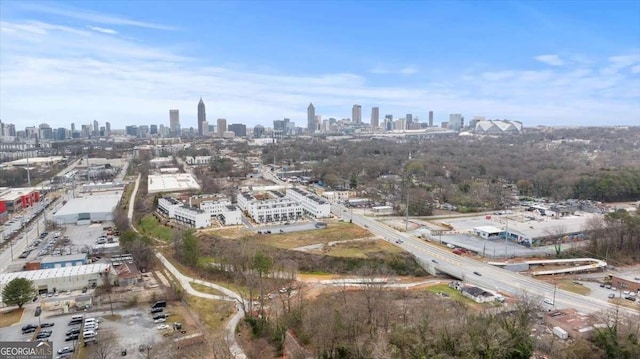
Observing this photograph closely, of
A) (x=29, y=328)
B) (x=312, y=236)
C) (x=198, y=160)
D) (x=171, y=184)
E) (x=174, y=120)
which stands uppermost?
(x=174, y=120)

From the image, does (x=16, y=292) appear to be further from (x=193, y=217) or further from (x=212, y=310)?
(x=193, y=217)

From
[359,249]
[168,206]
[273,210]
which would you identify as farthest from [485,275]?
[168,206]

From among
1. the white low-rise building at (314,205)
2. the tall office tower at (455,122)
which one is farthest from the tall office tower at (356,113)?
the white low-rise building at (314,205)

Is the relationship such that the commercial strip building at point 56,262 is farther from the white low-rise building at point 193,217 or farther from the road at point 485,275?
the road at point 485,275

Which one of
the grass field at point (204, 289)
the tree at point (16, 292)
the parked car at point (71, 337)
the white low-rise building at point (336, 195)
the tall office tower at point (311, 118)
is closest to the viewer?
the parked car at point (71, 337)

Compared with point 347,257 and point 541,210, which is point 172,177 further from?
point 541,210

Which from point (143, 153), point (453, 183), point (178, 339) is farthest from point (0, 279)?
point (143, 153)
